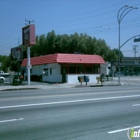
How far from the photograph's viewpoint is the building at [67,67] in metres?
35.7

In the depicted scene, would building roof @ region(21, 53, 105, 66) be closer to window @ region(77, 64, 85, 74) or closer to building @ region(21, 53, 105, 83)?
building @ region(21, 53, 105, 83)

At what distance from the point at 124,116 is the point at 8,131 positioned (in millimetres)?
4547

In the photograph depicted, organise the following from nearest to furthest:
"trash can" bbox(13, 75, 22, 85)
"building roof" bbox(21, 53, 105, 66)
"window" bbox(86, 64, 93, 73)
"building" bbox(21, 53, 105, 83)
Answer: "trash can" bbox(13, 75, 22, 85) → "building roof" bbox(21, 53, 105, 66) → "building" bbox(21, 53, 105, 83) → "window" bbox(86, 64, 93, 73)

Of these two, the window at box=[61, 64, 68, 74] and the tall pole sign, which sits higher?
the tall pole sign

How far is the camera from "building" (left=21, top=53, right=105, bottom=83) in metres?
35.7

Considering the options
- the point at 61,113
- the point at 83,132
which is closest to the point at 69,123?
the point at 83,132

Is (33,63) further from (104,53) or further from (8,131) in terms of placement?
(8,131)

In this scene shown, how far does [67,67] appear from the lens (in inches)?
1411

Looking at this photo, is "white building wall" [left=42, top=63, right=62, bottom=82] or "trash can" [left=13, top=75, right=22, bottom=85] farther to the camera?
"white building wall" [left=42, top=63, right=62, bottom=82]

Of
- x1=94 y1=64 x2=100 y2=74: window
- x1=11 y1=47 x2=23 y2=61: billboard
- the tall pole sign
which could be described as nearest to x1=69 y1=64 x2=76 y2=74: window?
x1=94 y1=64 x2=100 y2=74: window

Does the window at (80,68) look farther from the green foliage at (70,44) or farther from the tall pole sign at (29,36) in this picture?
the green foliage at (70,44)

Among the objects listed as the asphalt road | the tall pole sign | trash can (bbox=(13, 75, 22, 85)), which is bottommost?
the asphalt road

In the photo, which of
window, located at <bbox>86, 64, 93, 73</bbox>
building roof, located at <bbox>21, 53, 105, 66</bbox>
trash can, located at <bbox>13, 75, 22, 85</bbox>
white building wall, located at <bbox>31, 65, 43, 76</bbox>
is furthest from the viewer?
white building wall, located at <bbox>31, 65, 43, 76</bbox>

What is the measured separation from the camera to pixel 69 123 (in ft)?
27.4
